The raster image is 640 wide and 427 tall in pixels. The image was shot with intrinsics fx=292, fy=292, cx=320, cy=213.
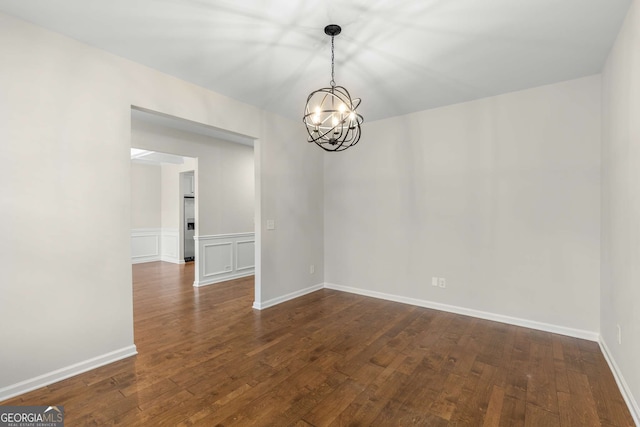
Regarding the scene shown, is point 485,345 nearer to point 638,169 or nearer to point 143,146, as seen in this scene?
point 638,169

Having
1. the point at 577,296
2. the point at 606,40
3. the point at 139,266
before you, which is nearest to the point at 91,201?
the point at 606,40

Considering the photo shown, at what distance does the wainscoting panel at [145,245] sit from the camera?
7.54m

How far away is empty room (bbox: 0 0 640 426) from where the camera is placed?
204 cm

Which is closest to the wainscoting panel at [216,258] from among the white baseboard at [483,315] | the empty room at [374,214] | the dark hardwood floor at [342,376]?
the empty room at [374,214]

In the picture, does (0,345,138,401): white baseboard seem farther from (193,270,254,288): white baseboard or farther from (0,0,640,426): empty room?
(193,270,254,288): white baseboard

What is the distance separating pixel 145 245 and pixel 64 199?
6.06 metres

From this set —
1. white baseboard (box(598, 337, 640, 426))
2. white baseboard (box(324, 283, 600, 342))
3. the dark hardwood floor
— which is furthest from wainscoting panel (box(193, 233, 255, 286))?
white baseboard (box(598, 337, 640, 426))

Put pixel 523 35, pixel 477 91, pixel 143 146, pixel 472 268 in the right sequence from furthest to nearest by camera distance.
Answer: pixel 143 146 < pixel 472 268 < pixel 477 91 < pixel 523 35

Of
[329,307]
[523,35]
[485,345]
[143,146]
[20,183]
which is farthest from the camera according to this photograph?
[143,146]

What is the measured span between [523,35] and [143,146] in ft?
16.7

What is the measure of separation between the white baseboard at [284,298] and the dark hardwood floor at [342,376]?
1.15 feet

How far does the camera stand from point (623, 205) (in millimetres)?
2199

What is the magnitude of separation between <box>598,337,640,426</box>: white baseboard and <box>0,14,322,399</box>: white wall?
12.7ft

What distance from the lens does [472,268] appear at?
3711mm
